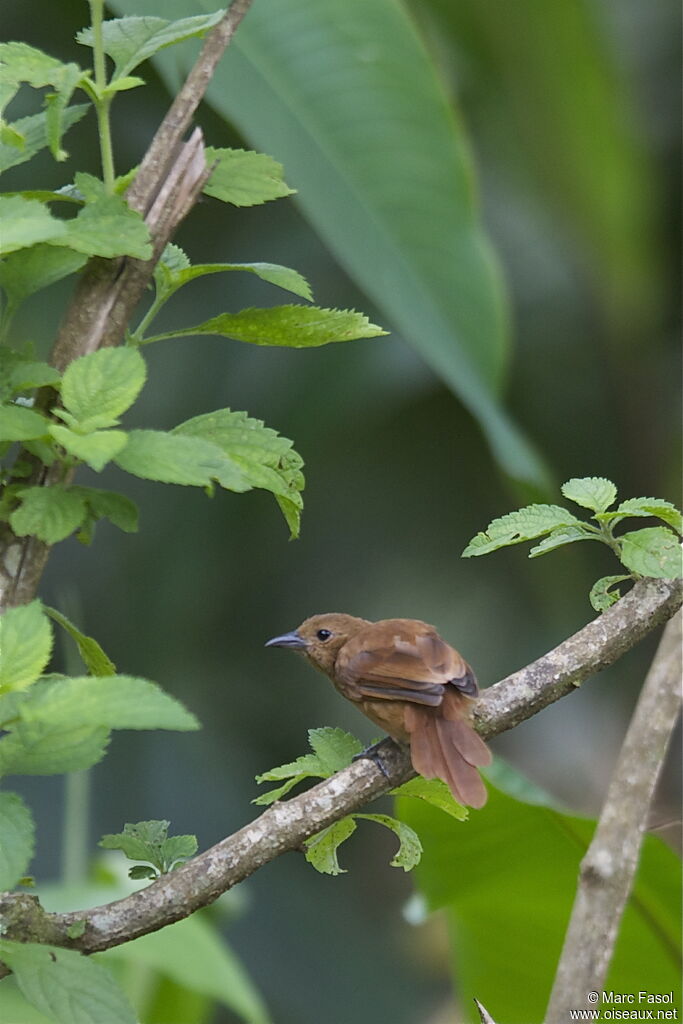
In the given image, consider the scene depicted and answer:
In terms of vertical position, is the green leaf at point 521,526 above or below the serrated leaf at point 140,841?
above

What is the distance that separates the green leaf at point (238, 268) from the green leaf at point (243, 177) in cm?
7

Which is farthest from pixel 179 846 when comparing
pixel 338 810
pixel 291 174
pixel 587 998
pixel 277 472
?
pixel 291 174

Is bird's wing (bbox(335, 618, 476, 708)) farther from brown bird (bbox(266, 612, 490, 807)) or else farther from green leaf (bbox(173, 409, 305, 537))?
green leaf (bbox(173, 409, 305, 537))

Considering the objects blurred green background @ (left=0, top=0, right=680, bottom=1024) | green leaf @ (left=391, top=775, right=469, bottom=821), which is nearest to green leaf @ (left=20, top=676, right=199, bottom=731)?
green leaf @ (left=391, top=775, right=469, bottom=821)

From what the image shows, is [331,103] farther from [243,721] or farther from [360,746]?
[243,721]

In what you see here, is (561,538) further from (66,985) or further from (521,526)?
(66,985)

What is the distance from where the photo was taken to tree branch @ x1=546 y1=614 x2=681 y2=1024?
1.40 m

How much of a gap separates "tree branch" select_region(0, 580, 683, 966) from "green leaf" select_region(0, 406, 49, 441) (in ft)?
1.23

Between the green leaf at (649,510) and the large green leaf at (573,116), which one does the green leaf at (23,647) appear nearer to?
the green leaf at (649,510)

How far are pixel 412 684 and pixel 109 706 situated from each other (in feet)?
2.75

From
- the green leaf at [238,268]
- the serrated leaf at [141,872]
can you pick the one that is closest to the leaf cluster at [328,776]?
the serrated leaf at [141,872]

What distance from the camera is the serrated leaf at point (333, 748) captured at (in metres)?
1.13

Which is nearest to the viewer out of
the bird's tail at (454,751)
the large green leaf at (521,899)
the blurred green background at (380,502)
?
the bird's tail at (454,751)

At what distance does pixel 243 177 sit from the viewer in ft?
3.71
